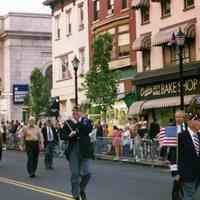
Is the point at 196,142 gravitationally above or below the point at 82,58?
below

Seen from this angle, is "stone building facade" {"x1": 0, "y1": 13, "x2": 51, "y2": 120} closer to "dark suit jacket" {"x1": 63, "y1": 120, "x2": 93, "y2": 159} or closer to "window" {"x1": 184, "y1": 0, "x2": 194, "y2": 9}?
"window" {"x1": 184, "y1": 0, "x2": 194, "y2": 9}

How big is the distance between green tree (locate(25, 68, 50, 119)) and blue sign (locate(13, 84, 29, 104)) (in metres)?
4.73

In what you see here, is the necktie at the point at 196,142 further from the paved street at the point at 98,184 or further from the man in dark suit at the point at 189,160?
the paved street at the point at 98,184

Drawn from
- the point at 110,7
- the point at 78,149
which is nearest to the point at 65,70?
the point at 110,7

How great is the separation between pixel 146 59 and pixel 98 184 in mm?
21618

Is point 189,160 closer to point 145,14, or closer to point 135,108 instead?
point 135,108

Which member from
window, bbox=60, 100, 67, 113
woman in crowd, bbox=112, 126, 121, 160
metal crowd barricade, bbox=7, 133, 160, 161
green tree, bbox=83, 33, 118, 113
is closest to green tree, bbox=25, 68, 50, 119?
window, bbox=60, 100, 67, 113

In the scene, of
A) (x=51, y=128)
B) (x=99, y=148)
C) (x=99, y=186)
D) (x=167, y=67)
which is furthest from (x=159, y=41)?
Answer: (x=99, y=186)

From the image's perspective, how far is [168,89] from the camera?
35281mm

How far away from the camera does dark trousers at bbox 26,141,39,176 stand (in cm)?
1994

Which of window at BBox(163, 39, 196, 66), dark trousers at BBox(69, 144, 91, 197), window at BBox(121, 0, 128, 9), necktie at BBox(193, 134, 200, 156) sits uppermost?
window at BBox(121, 0, 128, 9)

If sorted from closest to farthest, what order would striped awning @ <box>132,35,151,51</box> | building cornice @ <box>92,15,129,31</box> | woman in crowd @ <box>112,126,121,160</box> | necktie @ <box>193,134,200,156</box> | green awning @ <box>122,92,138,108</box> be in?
necktie @ <box>193,134,200,156</box>, woman in crowd @ <box>112,126,121,160</box>, striped awning @ <box>132,35,151,51</box>, green awning @ <box>122,92,138,108</box>, building cornice @ <box>92,15,129,31</box>

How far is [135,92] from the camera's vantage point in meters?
38.7

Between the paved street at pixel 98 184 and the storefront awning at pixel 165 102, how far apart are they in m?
10.6
